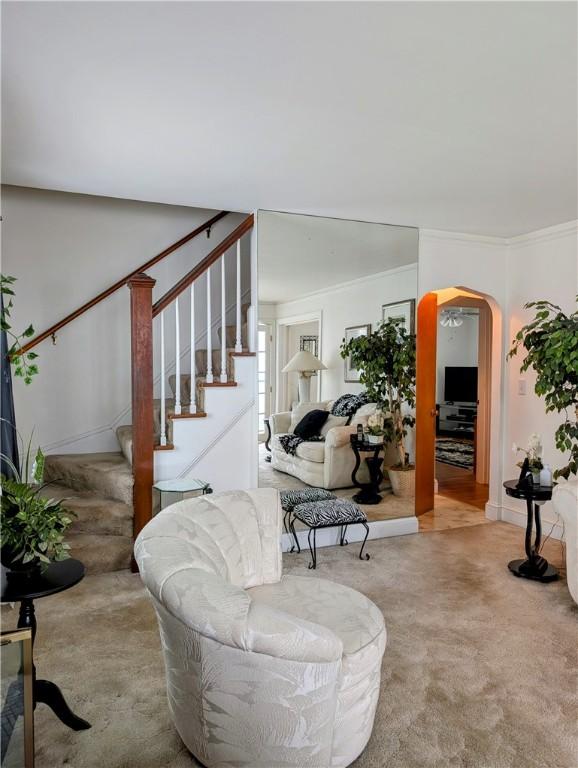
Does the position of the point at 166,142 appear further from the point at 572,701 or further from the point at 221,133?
the point at 572,701

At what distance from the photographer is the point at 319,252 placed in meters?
4.23

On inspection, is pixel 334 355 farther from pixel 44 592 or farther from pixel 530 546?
pixel 44 592

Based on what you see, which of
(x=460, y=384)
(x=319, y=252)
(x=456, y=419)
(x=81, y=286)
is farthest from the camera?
(x=460, y=384)

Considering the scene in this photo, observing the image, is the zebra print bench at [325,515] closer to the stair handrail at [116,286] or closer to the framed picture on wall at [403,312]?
the framed picture on wall at [403,312]

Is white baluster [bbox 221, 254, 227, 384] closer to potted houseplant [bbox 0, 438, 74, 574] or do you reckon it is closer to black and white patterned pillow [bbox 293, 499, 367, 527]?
→ black and white patterned pillow [bbox 293, 499, 367, 527]

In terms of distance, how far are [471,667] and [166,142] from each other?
9.75 feet

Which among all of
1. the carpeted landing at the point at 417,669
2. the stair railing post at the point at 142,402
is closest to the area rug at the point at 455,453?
the carpeted landing at the point at 417,669

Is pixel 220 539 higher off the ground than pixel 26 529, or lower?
lower

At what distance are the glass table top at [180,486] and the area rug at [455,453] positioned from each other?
482 centimetres

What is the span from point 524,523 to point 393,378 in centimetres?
174

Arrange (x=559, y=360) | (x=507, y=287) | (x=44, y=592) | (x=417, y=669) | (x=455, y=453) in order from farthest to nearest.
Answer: (x=455, y=453)
(x=507, y=287)
(x=559, y=360)
(x=417, y=669)
(x=44, y=592)

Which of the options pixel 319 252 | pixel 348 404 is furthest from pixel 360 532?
pixel 319 252

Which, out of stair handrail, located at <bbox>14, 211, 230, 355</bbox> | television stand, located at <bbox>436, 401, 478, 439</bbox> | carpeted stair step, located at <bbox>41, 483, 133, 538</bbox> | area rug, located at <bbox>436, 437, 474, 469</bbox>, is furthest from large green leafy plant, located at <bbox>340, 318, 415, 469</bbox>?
television stand, located at <bbox>436, 401, 478, 439</bbox>

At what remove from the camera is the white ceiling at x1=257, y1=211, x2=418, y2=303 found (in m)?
4.05
